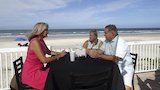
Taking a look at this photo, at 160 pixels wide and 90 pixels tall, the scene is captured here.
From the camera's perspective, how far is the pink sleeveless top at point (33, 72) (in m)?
3.37

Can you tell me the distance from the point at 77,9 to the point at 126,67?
51788 mm

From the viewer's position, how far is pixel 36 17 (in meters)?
54.0

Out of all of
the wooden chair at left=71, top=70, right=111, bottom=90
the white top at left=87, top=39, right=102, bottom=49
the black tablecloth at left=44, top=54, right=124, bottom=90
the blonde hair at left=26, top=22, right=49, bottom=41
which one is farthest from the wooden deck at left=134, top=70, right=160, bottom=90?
the wooden chair at left=71, top=70, right=111, bottom=90

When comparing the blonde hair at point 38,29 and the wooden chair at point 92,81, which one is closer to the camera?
the wooden chair at point 92,81

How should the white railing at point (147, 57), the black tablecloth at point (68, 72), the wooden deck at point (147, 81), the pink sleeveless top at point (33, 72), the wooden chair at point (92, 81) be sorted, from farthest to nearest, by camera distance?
the white railing at point (147, 57), the wooden deck at point (147, 81), the pink sleeveless top at point (33, 72), the black tablecloth at point (68, 72), the wooden chair at point (92, 81)

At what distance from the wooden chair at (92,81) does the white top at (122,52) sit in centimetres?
96

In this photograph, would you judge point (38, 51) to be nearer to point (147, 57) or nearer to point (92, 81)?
point (92, 81)

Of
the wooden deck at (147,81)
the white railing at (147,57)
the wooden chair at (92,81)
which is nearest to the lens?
the wooden chair at (92,81)

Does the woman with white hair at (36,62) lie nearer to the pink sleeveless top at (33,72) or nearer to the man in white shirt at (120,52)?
the pink sleeveless top at (33,72)

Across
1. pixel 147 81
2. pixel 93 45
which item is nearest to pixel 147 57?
pixel 147 81

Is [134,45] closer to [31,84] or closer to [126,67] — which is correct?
[126,67]

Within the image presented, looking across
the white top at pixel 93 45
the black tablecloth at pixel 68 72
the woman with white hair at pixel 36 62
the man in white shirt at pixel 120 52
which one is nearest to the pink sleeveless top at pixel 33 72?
the woman with white hair at pixel 36 62

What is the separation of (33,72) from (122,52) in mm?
1166

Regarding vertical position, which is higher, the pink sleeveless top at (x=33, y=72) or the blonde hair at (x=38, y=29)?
the blonde hair at (x=38, y=29)
